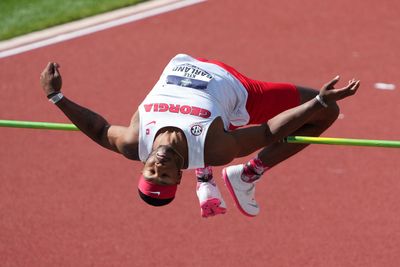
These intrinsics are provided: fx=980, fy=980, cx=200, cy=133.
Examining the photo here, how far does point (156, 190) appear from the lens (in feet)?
21.9

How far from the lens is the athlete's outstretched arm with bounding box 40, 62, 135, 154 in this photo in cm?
693

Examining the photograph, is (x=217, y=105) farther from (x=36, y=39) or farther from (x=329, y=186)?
(x=36, y=39)

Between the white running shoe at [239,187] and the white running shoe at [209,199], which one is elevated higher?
the white running shoe at [239,187]

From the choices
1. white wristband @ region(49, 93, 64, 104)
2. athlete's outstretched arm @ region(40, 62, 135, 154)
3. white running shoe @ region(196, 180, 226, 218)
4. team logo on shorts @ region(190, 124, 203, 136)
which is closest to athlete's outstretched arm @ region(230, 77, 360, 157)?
team logo on shorts @ region(190, 124, 203, 136)

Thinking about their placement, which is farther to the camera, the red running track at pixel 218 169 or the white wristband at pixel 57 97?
the red running track at pixel 218 169

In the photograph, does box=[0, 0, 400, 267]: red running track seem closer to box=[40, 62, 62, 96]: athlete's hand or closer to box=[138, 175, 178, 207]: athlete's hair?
box=[138, 175, 178, 207]: athlete's hair

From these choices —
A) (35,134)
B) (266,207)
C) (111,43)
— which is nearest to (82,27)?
(111,43)

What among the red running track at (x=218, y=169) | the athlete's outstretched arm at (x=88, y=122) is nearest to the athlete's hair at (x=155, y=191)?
the athlete's outstretched arm at (x=88, y=122)

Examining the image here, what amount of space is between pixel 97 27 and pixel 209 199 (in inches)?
211

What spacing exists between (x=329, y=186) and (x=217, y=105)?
2962 mm

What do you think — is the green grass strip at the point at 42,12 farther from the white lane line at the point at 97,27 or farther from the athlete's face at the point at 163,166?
the athlete's face at the point at 163,166

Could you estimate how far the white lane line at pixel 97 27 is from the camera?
1206 cm

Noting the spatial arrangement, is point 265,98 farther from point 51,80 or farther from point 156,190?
point 51,80

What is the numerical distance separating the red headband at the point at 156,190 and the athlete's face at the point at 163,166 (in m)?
0.04
